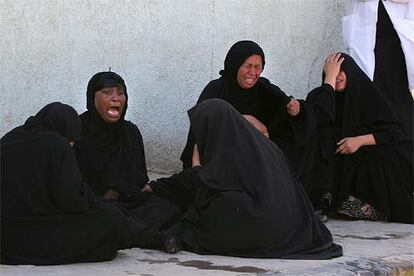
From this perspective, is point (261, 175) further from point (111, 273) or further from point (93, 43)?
point (93, 43)

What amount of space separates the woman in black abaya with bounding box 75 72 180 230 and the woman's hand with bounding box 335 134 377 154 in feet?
4.26

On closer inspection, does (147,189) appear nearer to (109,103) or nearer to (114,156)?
(114,156)

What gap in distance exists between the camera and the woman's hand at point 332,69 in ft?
20.4

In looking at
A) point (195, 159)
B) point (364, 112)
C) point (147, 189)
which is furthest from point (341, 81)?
point (147, 189)

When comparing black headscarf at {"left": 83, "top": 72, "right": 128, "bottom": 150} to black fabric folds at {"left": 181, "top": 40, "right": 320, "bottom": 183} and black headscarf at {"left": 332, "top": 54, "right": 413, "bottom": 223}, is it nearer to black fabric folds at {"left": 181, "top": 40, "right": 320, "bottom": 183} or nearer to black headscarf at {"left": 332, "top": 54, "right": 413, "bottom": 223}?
black fabric folds at {"left": 181, "top": 40, "right": 320, "bottom": 183}

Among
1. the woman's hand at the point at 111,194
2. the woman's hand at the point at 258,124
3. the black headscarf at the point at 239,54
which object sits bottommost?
the woman's hand at the point at 111,194

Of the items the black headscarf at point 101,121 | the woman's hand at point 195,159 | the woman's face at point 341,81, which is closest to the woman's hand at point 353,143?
the woman's face at point 341,81

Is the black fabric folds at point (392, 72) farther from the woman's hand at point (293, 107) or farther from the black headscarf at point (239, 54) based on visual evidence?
the black headscarf at point (239, 54)

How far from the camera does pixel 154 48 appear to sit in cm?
658

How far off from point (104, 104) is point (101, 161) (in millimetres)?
329

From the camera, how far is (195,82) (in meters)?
6.87

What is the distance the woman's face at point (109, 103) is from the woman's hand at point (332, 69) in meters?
1.46

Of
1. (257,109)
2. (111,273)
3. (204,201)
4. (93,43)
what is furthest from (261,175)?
(93,43)

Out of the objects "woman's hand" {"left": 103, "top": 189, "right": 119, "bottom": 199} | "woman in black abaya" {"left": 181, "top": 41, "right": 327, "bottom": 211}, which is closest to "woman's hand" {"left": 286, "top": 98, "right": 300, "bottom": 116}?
"woman in black abaya" {"left": 181, "top": 41, "right": 327, "bottom": 211}
